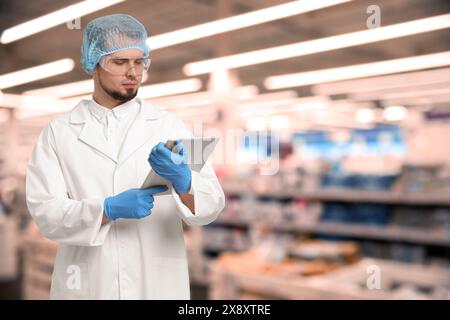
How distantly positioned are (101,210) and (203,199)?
0.72ft

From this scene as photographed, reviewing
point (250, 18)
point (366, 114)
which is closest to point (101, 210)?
point (250, 18)

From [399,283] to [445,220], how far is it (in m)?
1.38

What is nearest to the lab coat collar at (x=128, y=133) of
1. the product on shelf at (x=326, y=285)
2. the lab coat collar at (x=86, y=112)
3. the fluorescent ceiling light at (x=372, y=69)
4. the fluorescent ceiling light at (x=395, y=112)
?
the lab coat collar at (x=86, y=112)

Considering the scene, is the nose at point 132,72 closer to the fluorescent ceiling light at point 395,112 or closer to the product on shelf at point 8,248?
the product on shelf at point 8,248

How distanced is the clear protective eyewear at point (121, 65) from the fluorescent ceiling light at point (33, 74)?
16.4 inches

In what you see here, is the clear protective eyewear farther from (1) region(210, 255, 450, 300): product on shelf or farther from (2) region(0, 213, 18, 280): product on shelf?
(2) region(0, 213, 18, 280): product on shelf

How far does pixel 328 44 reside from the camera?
521 cm

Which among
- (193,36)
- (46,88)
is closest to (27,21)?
(46,88)

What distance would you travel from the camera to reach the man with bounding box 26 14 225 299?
920mm

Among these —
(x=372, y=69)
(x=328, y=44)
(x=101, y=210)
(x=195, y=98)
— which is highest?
(x=372, y=69)

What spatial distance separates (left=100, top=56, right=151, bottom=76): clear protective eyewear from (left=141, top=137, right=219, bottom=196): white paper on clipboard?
0.20 metres

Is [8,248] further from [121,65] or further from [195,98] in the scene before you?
[121,65]
